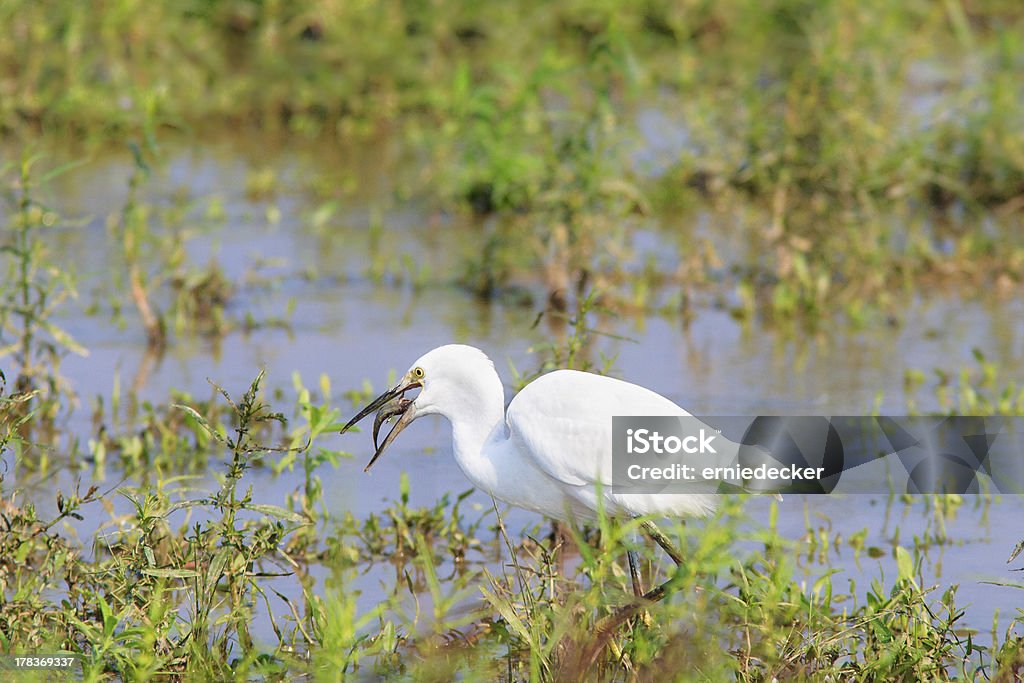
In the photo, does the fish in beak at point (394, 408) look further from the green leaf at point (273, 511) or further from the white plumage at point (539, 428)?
the green leaf at point (273, 511)

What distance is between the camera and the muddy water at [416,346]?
15.6 feet

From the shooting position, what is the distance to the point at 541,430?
12.1ft

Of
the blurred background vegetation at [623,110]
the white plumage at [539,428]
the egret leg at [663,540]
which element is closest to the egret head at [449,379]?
the white plumage at [539,428]

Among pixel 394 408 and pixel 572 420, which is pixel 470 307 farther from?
pixel 572 420

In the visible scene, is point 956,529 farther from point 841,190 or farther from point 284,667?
point 841,190

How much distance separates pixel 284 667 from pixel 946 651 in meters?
1.42

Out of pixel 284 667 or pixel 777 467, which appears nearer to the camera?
pixel 284 667

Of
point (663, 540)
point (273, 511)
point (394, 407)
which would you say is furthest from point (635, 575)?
point (273, 511)

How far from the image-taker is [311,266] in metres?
7.54

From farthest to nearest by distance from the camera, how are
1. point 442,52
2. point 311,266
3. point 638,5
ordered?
point 638,5 < point 442,52 < point 311,266

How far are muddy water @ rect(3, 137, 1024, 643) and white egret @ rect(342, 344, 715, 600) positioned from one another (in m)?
0.44

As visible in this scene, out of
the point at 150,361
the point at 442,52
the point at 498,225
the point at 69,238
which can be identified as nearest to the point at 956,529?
the point at 150,361

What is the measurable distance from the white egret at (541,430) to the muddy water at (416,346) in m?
0.44

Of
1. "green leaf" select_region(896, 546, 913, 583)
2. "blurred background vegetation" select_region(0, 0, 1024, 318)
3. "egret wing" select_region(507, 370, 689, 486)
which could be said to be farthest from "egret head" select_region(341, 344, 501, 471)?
"blurred background vegetation" select_region(0, 0, 1024, 318)
